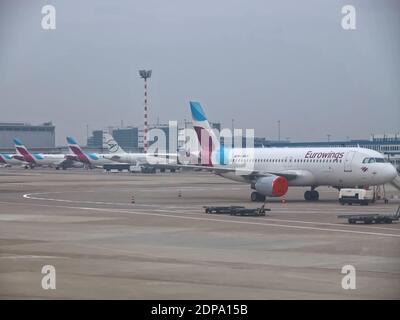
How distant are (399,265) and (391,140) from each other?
128626 mm

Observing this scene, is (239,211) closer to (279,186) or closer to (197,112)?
(279,186)

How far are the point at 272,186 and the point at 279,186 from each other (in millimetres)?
560

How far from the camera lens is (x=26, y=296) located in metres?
15.5

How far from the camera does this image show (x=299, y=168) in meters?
50.4

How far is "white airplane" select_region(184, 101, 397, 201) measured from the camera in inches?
1844

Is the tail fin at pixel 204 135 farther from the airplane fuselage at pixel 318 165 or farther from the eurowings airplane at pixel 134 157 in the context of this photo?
the eurowings airplane at pixel 134 157

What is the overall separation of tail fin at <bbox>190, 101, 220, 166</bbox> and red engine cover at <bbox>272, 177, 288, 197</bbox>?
1026 cm

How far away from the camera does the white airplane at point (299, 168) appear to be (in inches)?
1844

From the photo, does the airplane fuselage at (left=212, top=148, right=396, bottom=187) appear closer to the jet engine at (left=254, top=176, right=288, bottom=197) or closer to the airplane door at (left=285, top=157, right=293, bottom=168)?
the airplane door at (left=285, top=157, right=293, bottom=168)

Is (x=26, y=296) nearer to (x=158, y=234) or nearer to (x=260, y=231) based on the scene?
(x=158, y=234)

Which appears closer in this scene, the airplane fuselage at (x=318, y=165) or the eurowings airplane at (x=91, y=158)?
the airplane fuselage at (x=318, y=165)

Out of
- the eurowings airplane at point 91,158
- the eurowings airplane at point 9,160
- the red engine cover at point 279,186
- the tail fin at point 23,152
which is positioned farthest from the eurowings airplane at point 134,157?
the red engine cover at point 279,186

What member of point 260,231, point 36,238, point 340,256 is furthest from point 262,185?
point 340,256

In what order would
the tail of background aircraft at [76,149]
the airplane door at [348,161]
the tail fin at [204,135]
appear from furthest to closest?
1. the tail of background aircraft at [76,149]
2. the tail fin at [204,135]
3. the airplane door at [348,161]
